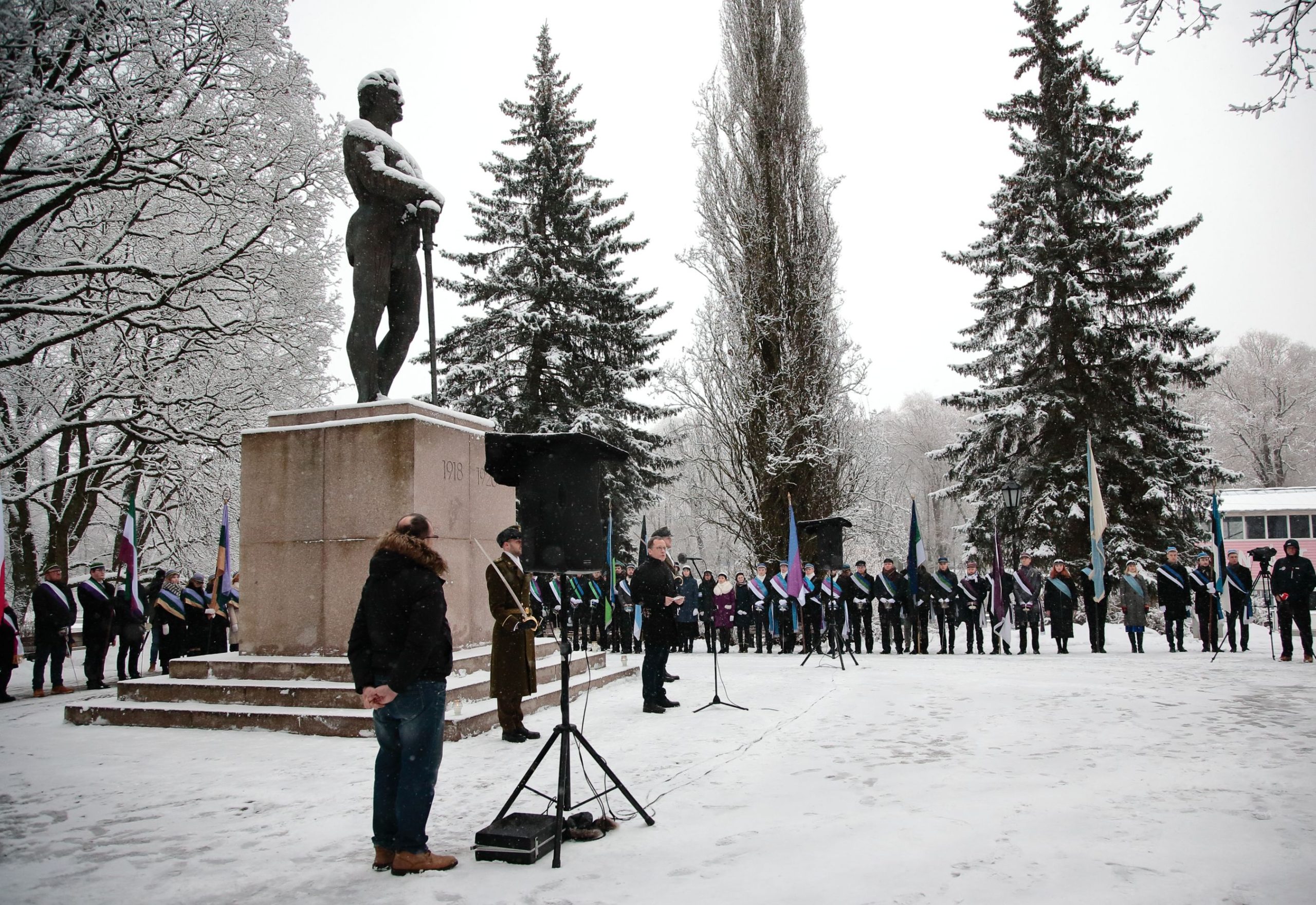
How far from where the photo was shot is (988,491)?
76.1 ft

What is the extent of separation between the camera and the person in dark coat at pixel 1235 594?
13664 mm

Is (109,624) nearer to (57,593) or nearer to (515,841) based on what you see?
(57,593)

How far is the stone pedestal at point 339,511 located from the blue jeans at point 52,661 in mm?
4992

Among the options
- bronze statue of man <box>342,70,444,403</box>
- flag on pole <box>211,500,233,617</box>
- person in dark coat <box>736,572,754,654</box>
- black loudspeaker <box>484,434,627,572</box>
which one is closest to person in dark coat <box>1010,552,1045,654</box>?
person in dark coat <box>736,572,754,654</box>

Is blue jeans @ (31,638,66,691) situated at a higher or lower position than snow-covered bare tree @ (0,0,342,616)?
lower

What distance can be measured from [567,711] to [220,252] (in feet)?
51.4

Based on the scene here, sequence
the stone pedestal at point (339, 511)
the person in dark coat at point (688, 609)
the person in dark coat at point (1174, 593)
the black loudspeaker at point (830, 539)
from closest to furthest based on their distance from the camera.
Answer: the stone pedestal at point (339, 511) < the person in dark coat at point (688, 609) < the person in dark coat at point (1174, 593) < the black loudspeaker at point (830, 539)

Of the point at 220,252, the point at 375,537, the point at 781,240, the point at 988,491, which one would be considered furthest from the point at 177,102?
the point at 988,491

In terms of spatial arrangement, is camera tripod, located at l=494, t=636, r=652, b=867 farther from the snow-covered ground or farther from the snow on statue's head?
the snow on statue's head

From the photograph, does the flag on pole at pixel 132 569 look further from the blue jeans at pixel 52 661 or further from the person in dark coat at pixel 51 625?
the blue jeans at pixel 52 661

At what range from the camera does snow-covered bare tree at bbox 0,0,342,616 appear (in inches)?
518

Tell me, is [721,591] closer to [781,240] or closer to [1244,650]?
[1244,650]

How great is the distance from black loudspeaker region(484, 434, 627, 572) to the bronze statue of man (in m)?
4.35

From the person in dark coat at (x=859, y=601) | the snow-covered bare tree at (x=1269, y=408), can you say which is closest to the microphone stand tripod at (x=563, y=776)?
the person in dark coat at (x=859, y=601)
